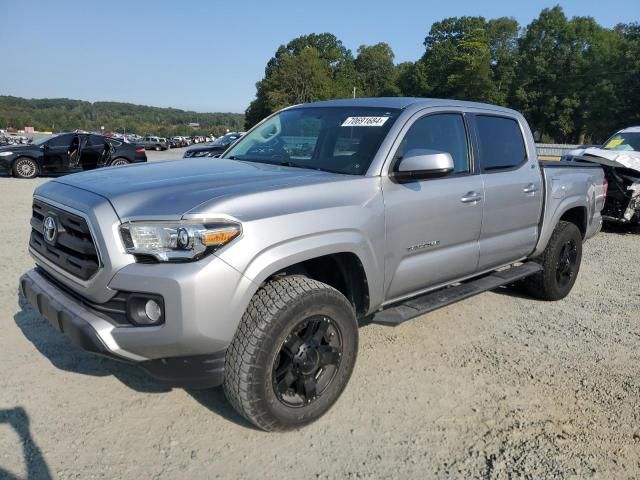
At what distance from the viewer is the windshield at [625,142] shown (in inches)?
402

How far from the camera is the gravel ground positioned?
8.58 ft

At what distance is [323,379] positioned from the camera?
3033 millimetres

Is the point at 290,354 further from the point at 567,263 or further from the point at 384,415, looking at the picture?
the point at 567,263

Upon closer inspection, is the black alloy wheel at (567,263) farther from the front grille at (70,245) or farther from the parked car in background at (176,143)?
the parked car in background at (176,143)

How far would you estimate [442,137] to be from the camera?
3.86 m

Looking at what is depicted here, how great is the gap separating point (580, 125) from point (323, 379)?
6149 cm

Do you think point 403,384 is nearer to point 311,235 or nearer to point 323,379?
point 323,379

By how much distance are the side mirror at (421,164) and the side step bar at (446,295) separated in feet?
2.81

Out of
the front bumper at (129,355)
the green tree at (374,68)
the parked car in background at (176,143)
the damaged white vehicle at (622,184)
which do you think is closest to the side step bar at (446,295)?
the front bumper at (129,355)

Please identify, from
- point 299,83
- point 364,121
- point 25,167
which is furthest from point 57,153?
point 299,83

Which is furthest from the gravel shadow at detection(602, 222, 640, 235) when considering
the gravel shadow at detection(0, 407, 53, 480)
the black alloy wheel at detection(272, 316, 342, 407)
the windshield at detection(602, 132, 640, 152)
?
the gravel shadow at detection(0, 407, 53, 480)

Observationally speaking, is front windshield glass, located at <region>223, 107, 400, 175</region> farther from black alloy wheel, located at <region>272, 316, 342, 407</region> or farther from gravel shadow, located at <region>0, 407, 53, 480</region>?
gravel shadow, located at <region>0, 407, 53, 480</region>

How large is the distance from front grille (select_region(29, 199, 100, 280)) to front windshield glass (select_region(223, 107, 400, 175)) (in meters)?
1.45

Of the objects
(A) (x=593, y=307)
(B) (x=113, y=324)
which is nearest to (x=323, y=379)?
(B) (x=113, y=324)
